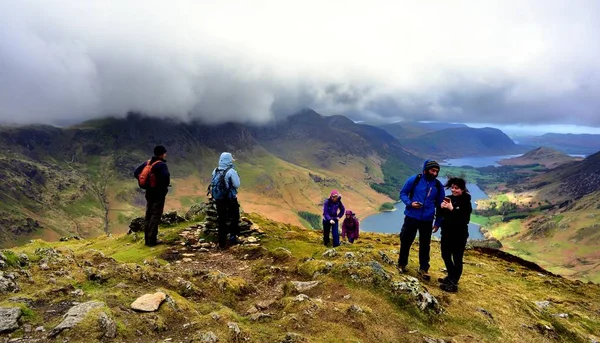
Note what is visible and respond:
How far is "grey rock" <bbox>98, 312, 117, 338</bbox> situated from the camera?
6.87 meters

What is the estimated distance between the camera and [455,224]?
42.2 feet

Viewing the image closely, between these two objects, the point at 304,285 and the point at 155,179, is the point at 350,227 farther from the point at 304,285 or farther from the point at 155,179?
the point at 155,179

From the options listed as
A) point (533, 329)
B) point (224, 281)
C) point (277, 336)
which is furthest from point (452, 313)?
point (224, 281)

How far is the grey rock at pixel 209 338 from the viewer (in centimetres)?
707

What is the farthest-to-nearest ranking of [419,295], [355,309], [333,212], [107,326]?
[333,212], [419,295], [355,309], [107,326]

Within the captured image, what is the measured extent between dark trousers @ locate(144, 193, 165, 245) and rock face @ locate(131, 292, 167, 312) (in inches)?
378

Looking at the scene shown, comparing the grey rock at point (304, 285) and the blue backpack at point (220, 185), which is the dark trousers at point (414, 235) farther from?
the blue backpack at point (220, 185)

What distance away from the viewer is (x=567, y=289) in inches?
804

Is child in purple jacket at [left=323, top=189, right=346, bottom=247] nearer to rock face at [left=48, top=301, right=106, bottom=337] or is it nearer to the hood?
the hood

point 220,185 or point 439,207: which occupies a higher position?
point 220,185

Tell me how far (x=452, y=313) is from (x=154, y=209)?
15.0 meters

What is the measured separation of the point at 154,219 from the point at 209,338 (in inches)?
515

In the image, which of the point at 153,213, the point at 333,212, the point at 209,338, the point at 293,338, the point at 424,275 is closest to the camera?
the point at 209,338

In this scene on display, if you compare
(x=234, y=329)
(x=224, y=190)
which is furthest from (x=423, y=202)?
(x=224, y=190)
